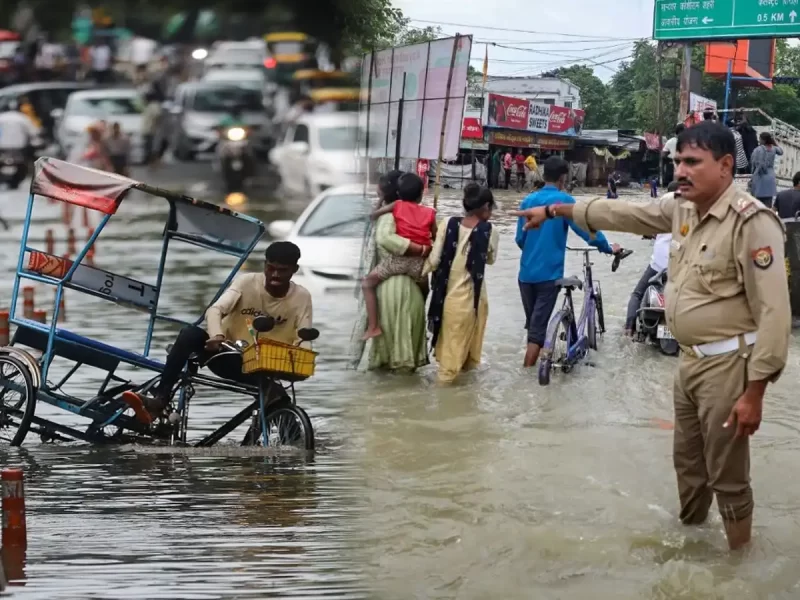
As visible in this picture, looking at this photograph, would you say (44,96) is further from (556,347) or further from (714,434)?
(714,434)

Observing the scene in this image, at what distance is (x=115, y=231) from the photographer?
12.8 metres

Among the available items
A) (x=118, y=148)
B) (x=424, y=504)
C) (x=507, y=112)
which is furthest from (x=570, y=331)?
(x=507, y=112)

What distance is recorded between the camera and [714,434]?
3.59 metres

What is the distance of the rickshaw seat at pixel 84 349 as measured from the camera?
18.0 ft


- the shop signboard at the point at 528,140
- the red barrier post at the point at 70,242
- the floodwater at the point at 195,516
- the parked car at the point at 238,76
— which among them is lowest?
the floodwater at the point at 195,516

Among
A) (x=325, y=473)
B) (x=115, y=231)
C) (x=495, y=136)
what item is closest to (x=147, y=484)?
(x=325, y=473)

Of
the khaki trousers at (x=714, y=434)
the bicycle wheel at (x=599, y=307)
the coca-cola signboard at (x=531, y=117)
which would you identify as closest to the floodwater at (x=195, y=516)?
the khaki trousers at (x=714, y=434)

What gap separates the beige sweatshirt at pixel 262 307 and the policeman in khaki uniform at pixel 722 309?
1914 mm

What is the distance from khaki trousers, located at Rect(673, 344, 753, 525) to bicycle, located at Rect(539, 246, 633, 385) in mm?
2899

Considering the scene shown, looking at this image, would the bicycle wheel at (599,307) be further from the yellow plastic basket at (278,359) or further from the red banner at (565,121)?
the red banner at (565,121)

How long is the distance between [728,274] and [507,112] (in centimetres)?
2668

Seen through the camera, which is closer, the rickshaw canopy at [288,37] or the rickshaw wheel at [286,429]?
the rickshaw canopy at [288,37]

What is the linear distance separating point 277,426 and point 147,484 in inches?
33.4

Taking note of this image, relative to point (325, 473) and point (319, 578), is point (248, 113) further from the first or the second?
point (319, 578)
